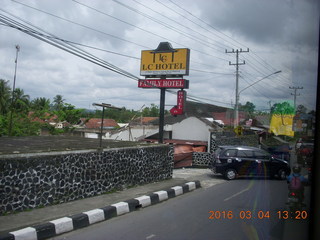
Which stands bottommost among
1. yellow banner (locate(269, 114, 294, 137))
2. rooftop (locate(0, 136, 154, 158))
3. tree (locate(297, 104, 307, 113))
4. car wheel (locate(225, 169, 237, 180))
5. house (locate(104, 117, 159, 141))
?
car wheel (locate(225, 169, 237, 180))

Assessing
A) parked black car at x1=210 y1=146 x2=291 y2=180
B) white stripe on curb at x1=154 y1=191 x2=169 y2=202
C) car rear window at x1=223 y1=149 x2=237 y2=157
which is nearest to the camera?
white stripe on curb at x1=154 y1=191 x2=169 y2=202

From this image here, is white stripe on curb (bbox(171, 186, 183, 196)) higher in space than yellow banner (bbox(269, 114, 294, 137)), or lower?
lower

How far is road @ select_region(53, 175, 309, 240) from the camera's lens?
6199 millimetres

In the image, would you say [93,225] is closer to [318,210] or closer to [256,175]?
[318,210]

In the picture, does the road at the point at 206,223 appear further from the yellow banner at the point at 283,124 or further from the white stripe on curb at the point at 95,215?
the yellow banner at the point at 283,124

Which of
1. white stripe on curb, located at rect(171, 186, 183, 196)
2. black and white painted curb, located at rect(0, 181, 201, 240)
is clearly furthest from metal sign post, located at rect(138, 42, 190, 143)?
black and white painted curb, located at rect(0, 181, 201, 240)

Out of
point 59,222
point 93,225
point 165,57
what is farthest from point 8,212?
point 165,57

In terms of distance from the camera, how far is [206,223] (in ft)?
24.0

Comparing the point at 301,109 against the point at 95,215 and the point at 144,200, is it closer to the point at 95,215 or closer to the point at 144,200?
the point at 95,215

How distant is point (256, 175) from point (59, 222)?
1115 cm

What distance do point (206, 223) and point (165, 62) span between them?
13.4 m

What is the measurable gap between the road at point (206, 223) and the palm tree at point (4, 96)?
25129mm

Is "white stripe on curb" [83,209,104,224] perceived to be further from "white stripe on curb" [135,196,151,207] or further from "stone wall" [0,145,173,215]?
"white stripe on curb" [135,196,151,207]

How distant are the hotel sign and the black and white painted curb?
32.3 ft
